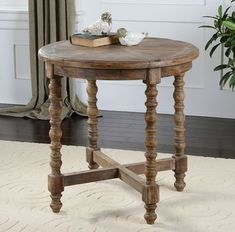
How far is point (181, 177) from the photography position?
13.1 feet

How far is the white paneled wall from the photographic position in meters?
5.58

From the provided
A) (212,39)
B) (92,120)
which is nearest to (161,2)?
(212,39)

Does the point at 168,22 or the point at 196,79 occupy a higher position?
the point at 168,22

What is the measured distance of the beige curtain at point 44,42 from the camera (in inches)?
221

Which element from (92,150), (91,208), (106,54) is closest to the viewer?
(106,54)

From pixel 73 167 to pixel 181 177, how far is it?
77 cm

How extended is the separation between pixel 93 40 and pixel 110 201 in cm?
90

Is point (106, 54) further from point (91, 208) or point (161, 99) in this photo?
point (161, 99)

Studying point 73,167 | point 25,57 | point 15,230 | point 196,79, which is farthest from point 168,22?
point 15,230

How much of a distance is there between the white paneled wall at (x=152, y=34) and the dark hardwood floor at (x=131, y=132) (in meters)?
0.12

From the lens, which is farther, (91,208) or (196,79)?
(196,79)

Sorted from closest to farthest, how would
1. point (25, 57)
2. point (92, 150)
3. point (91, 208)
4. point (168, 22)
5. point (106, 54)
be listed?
point (106, 54) < point (91, 208) < point (92, 150) < point (168, 22) < point (25, 57)

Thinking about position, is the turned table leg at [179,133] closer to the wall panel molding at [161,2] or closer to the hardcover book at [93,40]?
the hardcover book at [93,40]

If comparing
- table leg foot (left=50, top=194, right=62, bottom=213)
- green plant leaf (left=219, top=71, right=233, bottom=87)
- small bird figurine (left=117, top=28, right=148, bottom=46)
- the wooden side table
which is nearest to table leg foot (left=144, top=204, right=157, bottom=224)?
the wooden side table
